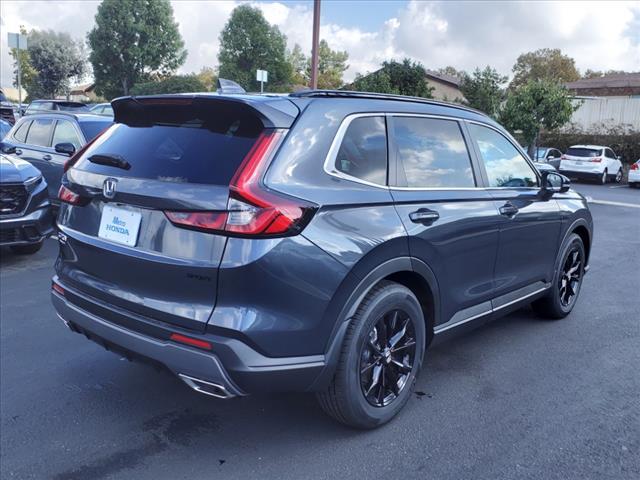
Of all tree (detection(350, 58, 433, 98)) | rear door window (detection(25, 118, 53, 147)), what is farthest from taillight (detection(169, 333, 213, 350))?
tree (detection(350, 58, 433, 98))

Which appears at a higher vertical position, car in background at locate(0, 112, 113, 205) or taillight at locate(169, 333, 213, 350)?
car in background at locate(0, 112, 113, 205)

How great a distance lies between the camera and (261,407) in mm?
3375

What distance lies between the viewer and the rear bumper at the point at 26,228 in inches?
250

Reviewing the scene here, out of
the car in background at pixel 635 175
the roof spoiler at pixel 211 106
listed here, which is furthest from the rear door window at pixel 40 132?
the car in background at pixel 635 175

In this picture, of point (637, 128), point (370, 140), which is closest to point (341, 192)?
point (370, 140)

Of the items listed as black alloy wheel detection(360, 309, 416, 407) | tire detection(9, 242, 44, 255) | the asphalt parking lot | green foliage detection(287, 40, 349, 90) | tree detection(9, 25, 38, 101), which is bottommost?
the asphalt parking lot

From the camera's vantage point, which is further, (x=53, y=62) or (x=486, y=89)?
(x=53, y=62)

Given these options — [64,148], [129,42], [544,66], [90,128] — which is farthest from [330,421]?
[544,66]

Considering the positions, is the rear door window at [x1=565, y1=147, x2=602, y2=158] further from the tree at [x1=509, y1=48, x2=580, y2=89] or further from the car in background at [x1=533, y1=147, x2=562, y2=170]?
the tree at [x1=509, y1=48, x2=580, y2=89]

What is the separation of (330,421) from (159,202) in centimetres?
158

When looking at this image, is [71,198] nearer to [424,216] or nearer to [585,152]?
[424,216]

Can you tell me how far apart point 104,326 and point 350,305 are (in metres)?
1.23

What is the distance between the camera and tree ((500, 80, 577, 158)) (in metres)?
20.4

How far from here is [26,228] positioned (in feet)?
21.3
